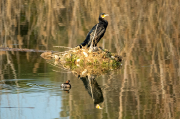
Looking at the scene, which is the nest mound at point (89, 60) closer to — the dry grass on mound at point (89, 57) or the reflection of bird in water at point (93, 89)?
the dry grass on mound at point (89, 57)

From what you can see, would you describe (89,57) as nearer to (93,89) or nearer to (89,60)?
(89,60)

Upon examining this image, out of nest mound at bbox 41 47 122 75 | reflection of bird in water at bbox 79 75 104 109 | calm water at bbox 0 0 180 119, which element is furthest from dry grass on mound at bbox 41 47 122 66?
reflection of bird in water at bbox 79 75 104 109

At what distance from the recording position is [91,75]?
709 centimetres

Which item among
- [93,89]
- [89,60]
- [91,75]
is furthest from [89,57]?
[93,89]

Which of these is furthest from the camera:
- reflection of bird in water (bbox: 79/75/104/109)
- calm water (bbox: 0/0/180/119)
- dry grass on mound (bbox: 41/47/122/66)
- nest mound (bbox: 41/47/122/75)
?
dry grass on mound (bbox: 41/47/122/66)

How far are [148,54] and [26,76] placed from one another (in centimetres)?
344

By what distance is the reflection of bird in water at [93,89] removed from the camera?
5.33m

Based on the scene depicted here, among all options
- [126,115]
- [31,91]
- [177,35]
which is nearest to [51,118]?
[126,115]

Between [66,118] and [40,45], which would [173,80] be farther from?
[40,45]

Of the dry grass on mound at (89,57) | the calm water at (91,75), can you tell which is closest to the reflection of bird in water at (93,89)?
the calm water at (91,75)

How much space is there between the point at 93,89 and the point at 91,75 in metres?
1.11

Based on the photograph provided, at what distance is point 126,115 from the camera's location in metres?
4.66

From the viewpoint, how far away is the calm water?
194 inches

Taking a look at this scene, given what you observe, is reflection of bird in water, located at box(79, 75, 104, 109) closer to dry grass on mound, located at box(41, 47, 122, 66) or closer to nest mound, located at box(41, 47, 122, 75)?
nest mound, located at box(41, 47, 122, 75)
